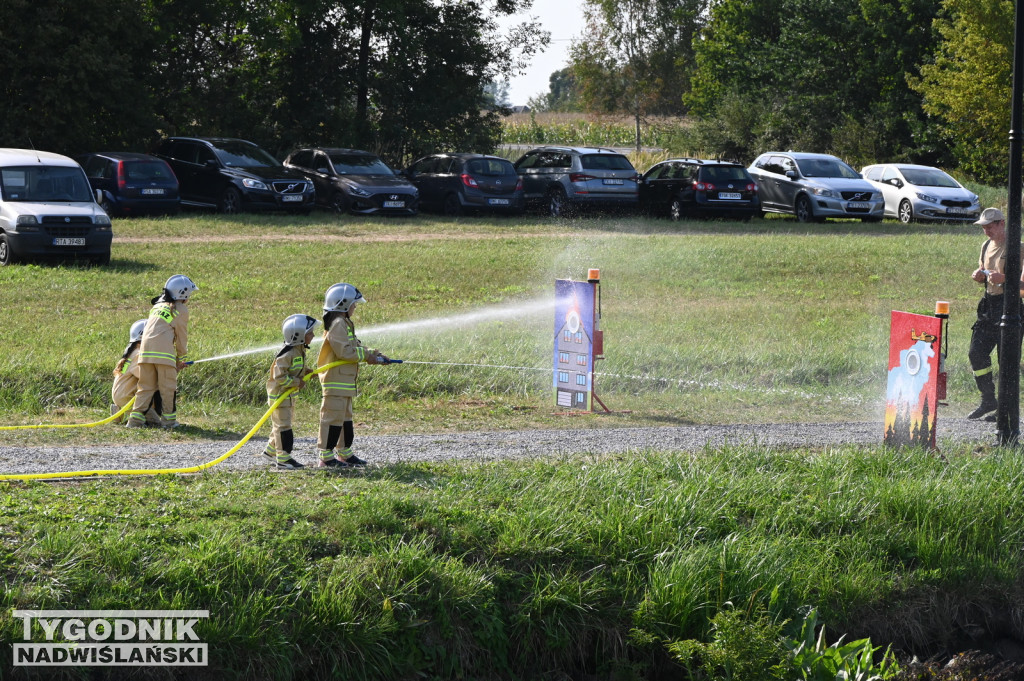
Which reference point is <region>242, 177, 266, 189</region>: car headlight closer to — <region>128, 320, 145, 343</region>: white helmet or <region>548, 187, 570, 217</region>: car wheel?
<region>548, 187, 570, 217</region>: car wheel

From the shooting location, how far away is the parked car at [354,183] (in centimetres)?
2622

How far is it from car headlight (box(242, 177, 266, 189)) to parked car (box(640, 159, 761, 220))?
917 centimetres

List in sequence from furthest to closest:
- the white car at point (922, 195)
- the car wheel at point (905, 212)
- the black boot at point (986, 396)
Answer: the car wheel at point (905, 212) → the white car at point (922, 195) → the black boot at point (986, 396)

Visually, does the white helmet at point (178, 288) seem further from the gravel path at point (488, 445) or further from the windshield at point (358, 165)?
the windshield at point (358, 165)

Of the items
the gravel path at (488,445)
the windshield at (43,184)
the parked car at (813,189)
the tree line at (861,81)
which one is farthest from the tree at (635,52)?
the gravel path at (488,445)

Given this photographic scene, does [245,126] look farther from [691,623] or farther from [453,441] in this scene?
[691,623]

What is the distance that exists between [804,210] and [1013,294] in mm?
18846

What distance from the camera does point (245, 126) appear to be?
3425cm

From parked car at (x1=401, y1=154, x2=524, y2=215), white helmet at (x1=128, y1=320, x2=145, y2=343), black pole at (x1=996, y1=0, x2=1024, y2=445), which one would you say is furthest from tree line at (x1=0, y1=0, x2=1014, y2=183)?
black pole at (x1=996, y1=0, x2=1024, y2=445)

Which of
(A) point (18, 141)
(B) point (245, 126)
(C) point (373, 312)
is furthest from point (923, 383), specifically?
(B) point (245, 126)

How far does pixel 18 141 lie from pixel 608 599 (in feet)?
81.0

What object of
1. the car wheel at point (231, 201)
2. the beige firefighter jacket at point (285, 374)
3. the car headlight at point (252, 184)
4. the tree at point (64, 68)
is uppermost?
the tree at point (64, 68)

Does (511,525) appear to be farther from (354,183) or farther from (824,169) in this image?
(824,169)

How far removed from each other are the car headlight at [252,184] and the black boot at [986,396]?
17582 mm
